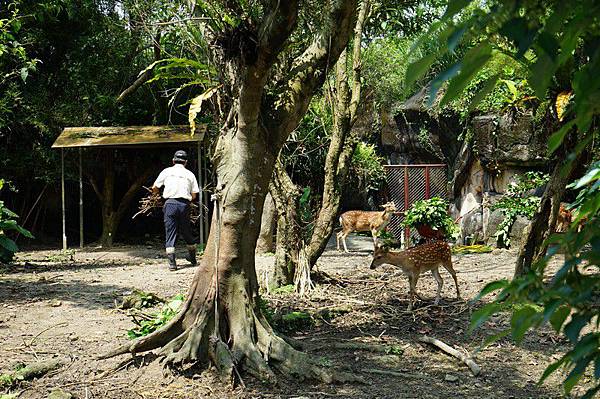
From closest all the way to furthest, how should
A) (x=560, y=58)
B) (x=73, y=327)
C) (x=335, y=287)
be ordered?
1. (x=560, y=58)
2. (x=73, y=327)
3. (x=335, y=287)

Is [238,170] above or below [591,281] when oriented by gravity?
above

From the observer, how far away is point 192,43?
6277mm

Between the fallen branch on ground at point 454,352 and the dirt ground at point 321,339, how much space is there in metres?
0.06

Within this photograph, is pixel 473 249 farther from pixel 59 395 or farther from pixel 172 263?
pixel 59 395

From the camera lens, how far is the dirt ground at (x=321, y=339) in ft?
16.9

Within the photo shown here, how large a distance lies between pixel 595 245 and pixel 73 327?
658cm

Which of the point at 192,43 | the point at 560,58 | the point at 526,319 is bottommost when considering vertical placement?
the point at 526,319

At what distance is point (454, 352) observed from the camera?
604 cm

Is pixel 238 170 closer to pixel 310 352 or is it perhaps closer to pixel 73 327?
pixel 310 352

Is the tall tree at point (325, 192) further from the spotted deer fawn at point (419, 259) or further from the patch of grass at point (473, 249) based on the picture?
the patch of grass at point (473, 249)

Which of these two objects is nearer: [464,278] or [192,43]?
[192,43]

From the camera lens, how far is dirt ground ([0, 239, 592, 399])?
16.9 ft

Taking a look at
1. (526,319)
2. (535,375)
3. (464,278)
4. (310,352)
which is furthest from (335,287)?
(526,319)

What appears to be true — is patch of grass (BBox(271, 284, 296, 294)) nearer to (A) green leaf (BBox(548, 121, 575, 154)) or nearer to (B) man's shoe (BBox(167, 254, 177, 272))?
(B) man's shoe (BBox(167, 254, 177, 272))
